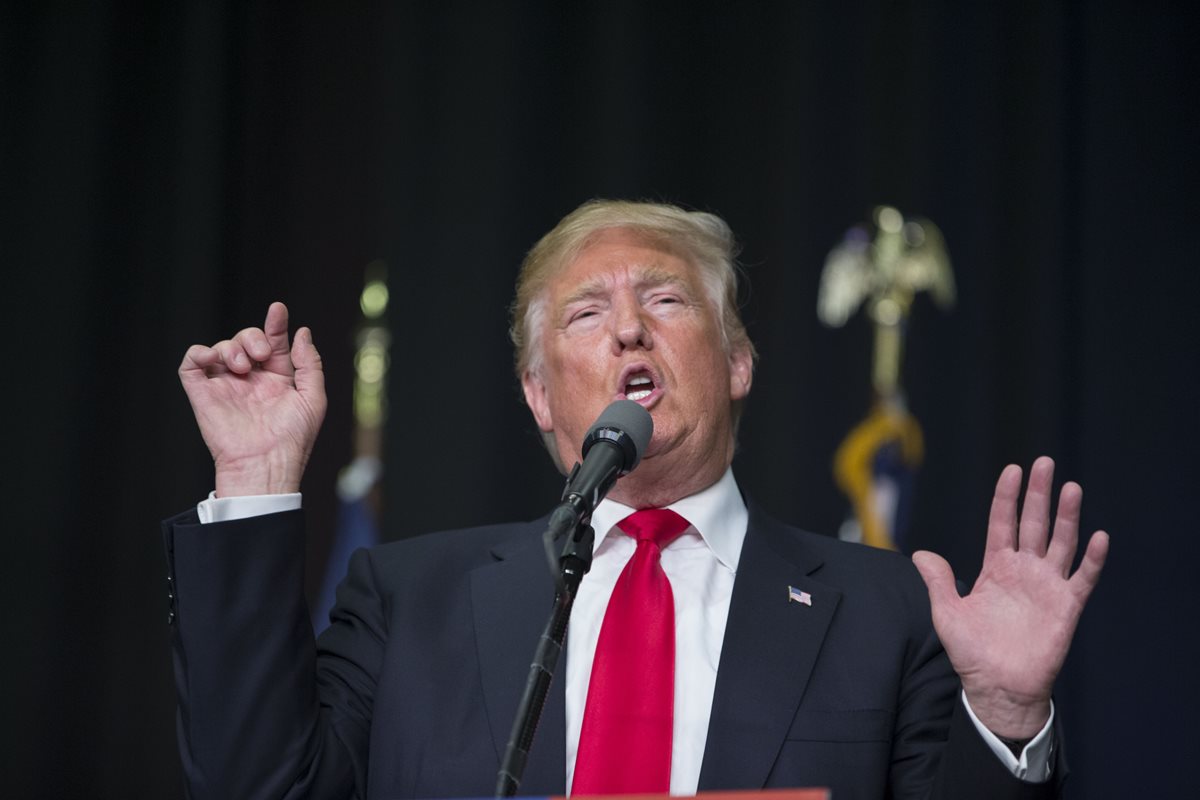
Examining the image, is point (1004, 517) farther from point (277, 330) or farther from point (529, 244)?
point (529, 244)

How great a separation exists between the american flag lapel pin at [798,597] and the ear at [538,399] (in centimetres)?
57

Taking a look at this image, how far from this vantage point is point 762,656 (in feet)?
6.48

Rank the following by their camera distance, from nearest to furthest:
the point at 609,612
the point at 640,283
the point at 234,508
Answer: the point at 234,508 → the point at 609,612 → the point at 640,283

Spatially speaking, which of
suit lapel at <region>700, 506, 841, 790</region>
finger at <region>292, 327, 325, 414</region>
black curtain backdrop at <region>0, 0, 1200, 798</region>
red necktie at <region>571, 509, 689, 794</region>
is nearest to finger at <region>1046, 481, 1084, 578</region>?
suit lapel at <region>700, 506, 841, 790</region>

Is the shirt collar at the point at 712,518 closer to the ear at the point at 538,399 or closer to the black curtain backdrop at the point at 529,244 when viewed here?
the ear at the point at 538,399

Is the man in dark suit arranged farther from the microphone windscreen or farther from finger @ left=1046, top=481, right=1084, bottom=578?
the microphone windscreen

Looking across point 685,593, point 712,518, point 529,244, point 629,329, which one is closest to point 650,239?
point 629,329

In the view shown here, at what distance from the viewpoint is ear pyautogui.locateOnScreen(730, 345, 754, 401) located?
2461mm

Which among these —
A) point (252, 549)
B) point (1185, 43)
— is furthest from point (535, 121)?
point (252, 549)

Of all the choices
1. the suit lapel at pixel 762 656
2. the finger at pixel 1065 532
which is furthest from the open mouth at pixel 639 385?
the finger at pixel 1065 532

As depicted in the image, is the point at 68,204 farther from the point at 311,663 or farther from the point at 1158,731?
the point at 1158,731

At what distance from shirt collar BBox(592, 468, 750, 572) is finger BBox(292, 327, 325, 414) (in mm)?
499

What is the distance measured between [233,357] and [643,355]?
0.68 meters

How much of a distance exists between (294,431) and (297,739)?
0.42 m
